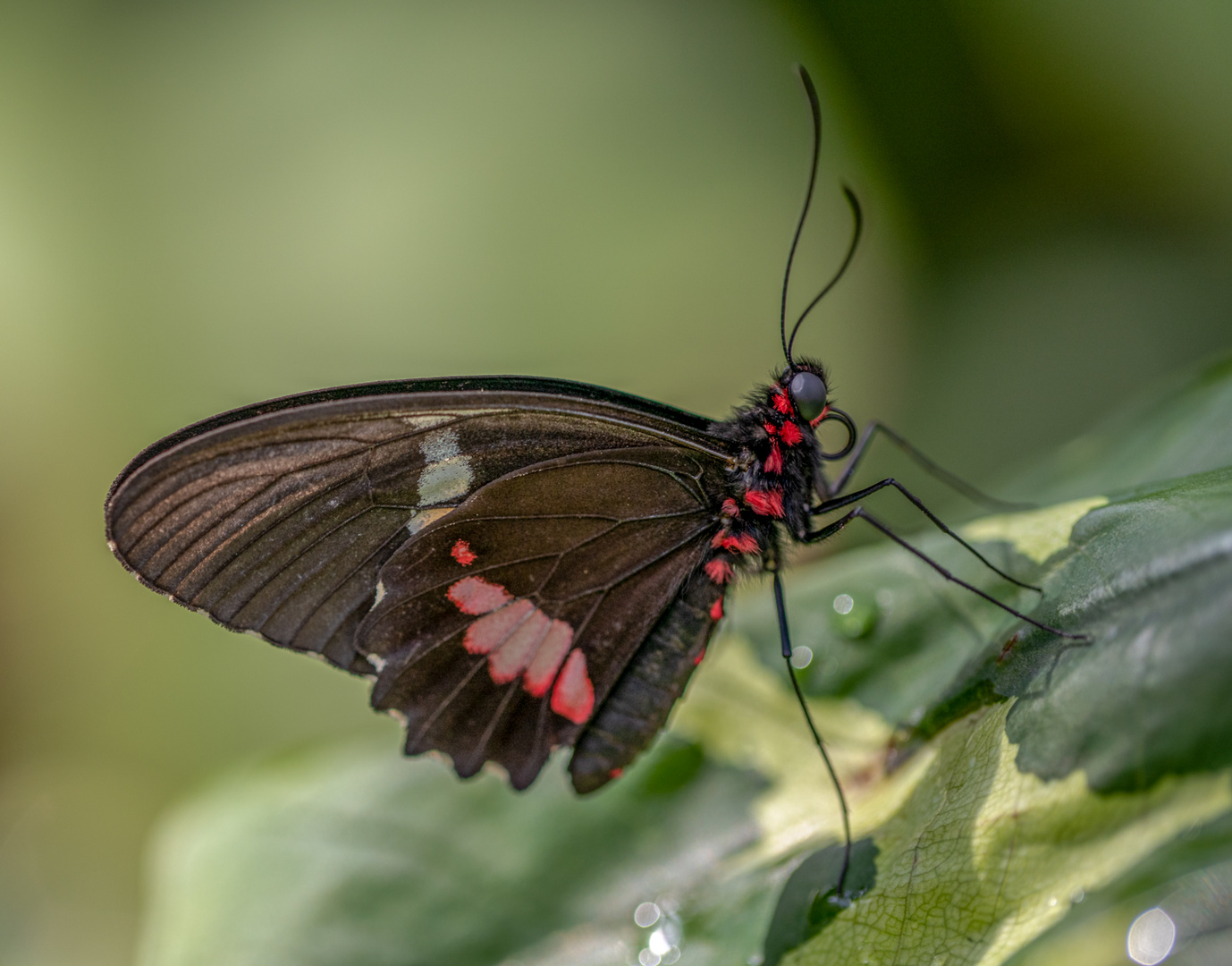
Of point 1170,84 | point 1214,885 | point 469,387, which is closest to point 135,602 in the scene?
point 469,387

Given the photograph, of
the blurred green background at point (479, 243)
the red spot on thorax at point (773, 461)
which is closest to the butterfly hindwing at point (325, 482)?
the red spot on thorax at point (773, 461)

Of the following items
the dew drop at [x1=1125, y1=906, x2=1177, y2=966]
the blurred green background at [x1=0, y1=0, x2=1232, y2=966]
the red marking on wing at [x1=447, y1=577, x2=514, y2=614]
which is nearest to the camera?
the dew drop at [x1=1125, y1=906, x2=1177, y2=966]

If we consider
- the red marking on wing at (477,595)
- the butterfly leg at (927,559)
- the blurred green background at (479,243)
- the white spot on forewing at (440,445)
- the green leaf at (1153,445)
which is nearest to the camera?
the butterfly leg at (927,559)

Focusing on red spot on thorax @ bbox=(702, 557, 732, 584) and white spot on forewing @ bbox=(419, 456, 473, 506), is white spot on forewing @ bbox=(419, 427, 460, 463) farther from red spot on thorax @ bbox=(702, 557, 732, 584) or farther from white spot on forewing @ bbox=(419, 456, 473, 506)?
red spot on thorax @ bbox=(702, 557, 732, 584)

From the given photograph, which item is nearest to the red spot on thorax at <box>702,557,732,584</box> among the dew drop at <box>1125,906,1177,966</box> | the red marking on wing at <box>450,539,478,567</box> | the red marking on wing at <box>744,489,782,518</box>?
the red marking on wing at <box>744,489,782,518</box>

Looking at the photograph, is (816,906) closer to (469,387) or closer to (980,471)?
(469,387)

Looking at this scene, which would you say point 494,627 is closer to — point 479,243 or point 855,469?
point 855,469

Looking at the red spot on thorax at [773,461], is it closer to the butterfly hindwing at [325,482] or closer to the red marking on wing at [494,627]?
the butterfly hindwing at [325,482]

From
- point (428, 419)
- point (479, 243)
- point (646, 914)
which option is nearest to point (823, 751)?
point (646, 914)
